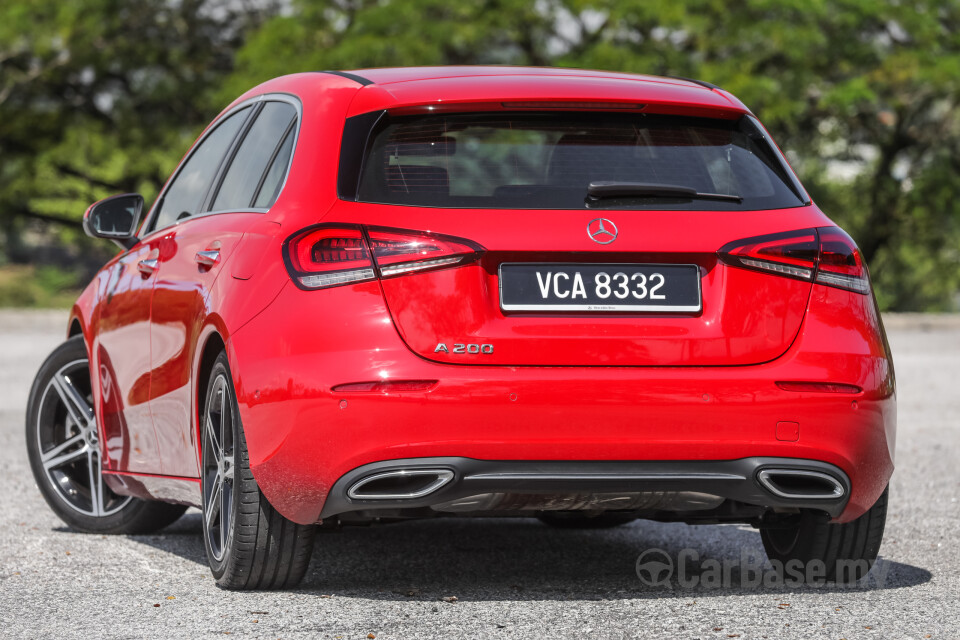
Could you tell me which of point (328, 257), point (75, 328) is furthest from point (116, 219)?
point (328, 257)

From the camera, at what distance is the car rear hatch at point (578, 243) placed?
4293 millimetres

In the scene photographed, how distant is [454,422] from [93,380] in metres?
2.58

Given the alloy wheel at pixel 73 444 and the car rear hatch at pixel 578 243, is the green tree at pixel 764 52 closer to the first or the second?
the alloy wheel at pixel 73 444

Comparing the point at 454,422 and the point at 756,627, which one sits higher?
the point at 454,422

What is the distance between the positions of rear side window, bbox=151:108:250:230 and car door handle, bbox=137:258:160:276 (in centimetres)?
21

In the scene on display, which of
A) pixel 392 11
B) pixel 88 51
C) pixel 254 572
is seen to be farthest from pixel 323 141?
pixel 88 51

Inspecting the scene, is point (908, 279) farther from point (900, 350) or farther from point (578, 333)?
point (578, 333)

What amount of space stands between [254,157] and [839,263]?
6.71ft

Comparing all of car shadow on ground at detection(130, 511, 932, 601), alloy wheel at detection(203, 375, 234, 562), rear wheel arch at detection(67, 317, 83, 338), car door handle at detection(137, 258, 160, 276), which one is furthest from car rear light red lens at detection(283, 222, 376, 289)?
rear wheel arch at detection(67, 317, 83, 338)

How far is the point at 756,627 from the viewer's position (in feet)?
14.5

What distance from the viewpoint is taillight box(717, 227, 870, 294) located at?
4469 mm

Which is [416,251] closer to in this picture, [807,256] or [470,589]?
[807,256]

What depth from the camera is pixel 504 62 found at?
1490 inches

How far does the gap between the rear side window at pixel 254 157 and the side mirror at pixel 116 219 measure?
81 centimetres
